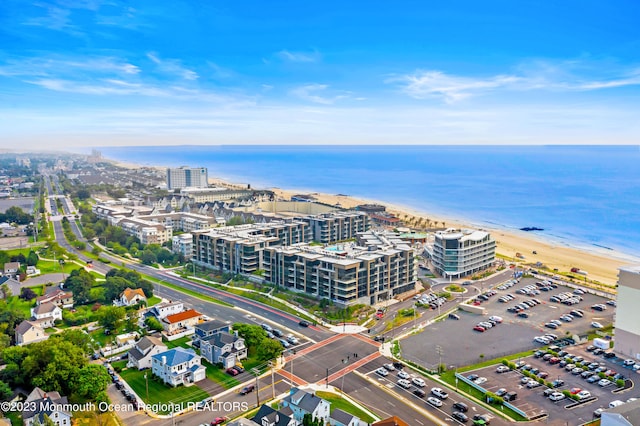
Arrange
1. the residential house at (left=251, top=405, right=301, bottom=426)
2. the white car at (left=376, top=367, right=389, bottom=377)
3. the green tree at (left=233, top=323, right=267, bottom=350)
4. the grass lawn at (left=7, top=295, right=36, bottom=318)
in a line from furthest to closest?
the grass lawn at (left=7, top=295, right=36, bottom=318) < the green tree at (left=233, top=323, right=267, bottom=350) < the white car at (left=376, top=367, right=389, bottom=377) < the residential house at (left=251, top=405, right=301, bottom=426)

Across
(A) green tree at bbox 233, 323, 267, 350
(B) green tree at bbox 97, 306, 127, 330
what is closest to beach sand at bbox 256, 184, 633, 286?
(A) green tree at bbox 233, 323, 267, 350

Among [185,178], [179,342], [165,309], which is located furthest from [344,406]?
[185,178]

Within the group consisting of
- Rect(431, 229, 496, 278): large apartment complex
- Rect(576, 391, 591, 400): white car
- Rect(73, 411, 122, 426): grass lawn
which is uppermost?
Rect(431, 229, 496, 278): large apartment complex

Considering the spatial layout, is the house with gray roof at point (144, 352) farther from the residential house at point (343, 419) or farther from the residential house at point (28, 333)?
the residential house at point (343, 419)

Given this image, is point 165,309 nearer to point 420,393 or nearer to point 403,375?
point 403,375

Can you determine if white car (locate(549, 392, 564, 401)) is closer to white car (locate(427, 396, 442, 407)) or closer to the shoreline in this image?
white car (locate(427, 396, 442, 407))
